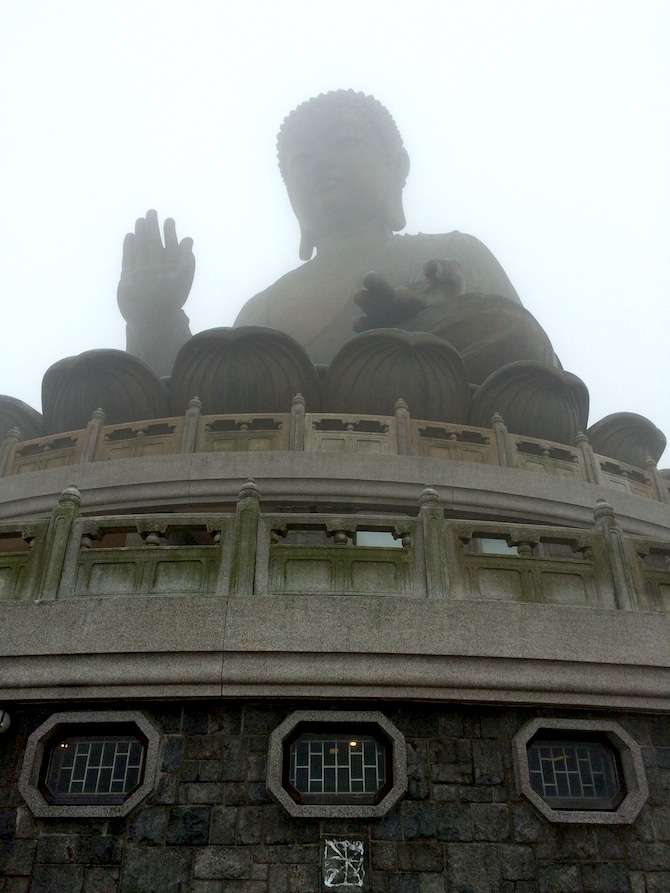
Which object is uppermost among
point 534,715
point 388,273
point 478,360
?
point 388,273

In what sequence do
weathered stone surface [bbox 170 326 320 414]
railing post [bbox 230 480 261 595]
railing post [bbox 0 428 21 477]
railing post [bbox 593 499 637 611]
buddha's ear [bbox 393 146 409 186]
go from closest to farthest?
railing post [bbox 230 480 261 595] < railing post [bbox 593 499 637 611] < railing post [bbox 0 428 21 477] < weathered stone surface [bbox 170 326 320 414] < buddha's ear [bbox 393 146 409 186]

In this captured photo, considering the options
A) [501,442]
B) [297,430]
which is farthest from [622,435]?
[297,430]

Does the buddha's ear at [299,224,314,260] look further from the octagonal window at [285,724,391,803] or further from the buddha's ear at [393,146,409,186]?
the octagonal window at [285,724,391,803]

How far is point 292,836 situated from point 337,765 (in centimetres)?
53

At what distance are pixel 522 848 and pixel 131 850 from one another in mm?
2369

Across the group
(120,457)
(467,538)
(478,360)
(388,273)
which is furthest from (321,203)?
(467,538)

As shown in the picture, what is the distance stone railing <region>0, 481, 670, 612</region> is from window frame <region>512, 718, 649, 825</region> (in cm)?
91

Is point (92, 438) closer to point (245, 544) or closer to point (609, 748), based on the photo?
point (245, 544)

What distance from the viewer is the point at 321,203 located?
21.9 meters

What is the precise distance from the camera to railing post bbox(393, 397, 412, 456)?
35.2 ft

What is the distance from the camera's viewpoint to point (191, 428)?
36.3 ft

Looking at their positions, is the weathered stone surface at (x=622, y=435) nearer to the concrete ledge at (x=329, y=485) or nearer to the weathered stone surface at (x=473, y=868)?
the concrete ledge at (x=329, y=485)

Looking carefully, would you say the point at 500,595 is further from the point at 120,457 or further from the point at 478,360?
the point at 478,360

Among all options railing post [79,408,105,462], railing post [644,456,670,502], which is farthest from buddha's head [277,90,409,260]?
railing post [79,408,105,462]
